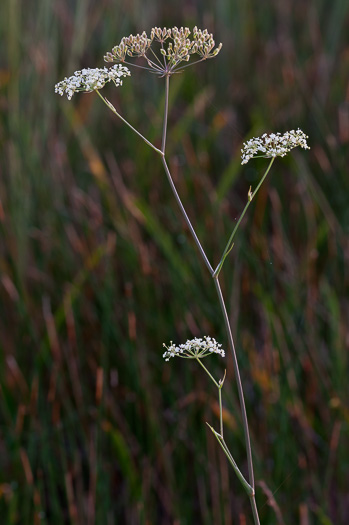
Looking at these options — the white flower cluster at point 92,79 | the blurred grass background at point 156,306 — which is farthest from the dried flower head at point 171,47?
the blurred grass background at point 156,306

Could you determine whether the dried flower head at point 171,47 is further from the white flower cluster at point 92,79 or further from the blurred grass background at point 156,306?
the blurred grass background at point 156,306

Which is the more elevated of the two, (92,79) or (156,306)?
(156,306)

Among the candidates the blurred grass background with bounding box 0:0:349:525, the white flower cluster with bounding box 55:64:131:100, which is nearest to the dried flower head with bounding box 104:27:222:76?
the white flower cluster with bounding box 55:64:131:100

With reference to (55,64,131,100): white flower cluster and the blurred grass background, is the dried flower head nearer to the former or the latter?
(55,64,131,100): white flower cluster

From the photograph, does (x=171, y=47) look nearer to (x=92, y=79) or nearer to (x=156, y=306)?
(x=92, y=79)

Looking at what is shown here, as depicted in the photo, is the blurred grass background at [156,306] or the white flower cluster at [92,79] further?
the blurred grass background at [156,306]

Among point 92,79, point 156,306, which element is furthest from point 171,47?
point 156,306

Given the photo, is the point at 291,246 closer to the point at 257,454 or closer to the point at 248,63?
the point at 257,454

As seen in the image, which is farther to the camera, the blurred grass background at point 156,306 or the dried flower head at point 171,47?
the blurred grass background at point 156,306
